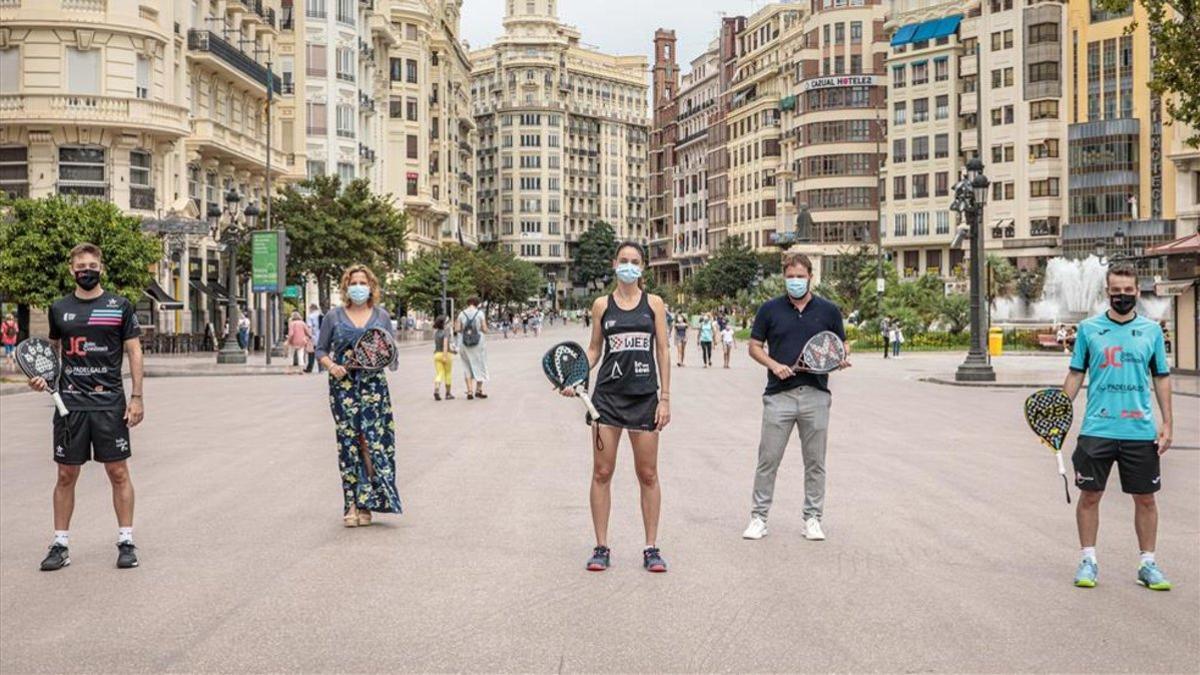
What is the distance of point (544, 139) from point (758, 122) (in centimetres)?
5788

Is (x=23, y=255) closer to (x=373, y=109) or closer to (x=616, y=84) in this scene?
(x=373, y=109)

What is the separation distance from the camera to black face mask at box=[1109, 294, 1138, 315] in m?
7.80

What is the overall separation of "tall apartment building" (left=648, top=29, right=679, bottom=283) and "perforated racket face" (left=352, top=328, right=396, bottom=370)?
497 ft

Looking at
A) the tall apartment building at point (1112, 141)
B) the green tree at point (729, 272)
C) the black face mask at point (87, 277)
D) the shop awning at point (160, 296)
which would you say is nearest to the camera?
the black face mask at point (87, 277)

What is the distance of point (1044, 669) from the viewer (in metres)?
6.09

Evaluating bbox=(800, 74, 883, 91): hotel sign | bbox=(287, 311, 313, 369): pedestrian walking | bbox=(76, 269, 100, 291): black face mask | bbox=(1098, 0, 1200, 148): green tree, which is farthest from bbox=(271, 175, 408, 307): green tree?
bbox=(800, 74, 883, 91): hotel sign

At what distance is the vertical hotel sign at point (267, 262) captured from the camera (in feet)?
140

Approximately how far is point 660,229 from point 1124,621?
16489cm

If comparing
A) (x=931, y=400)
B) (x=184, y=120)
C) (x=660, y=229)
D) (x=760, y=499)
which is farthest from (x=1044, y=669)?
(x=660, y=229)

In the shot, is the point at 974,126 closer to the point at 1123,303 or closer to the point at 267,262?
the point at 267,262

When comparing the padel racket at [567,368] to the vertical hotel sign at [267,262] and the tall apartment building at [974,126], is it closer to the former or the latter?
the vertical hotel sign at [267,262]

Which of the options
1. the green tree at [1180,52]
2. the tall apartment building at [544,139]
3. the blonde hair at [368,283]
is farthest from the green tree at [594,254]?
the blonde hair at [368,283]

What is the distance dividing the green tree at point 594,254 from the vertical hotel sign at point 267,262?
443 ft

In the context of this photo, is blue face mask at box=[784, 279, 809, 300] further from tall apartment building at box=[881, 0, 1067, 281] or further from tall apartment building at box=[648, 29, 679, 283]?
Result: tall apartment building at box=[648, 29, 679, 283]
